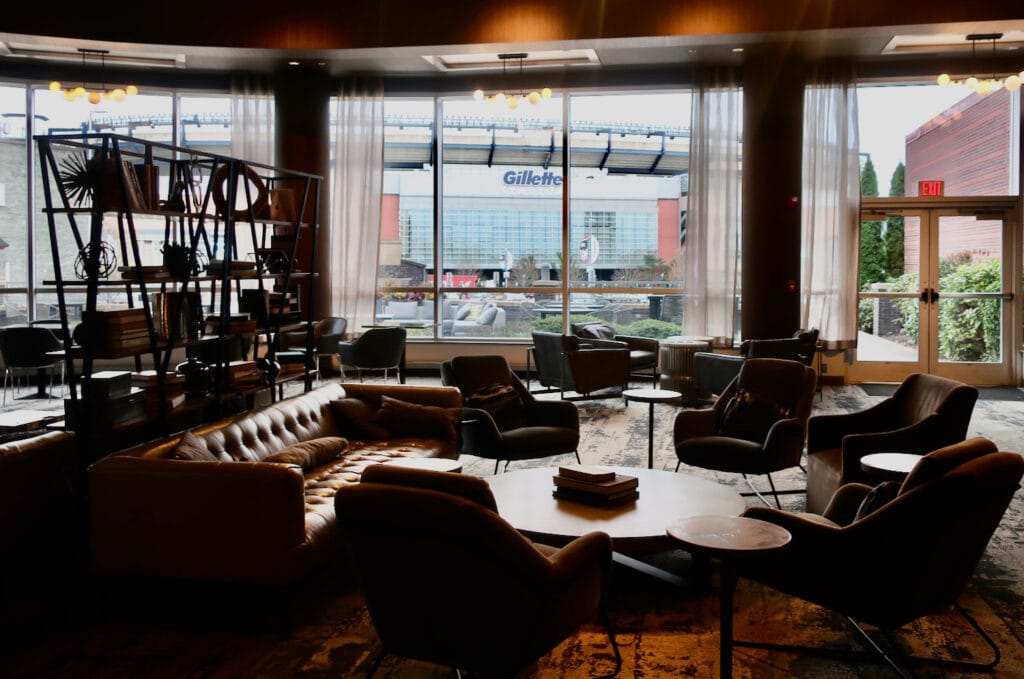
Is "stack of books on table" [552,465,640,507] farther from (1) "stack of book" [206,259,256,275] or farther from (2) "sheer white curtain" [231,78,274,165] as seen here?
(2) "sheer white curtain" [231,78,274,165]

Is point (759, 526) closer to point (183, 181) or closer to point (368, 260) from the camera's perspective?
point (183, 181)

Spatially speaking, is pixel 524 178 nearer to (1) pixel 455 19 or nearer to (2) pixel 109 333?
(1) pixel 455 19

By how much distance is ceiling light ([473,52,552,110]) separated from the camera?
1059cm

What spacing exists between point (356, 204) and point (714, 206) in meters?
4.52

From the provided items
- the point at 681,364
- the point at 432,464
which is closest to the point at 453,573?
the point at 432,464

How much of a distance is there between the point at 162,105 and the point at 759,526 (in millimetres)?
11352

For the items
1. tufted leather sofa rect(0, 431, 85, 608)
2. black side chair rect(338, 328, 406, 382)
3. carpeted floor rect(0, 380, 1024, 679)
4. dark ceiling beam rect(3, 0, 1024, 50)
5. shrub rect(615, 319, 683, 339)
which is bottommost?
carpeted floor rect(0, 380, 1024, 679)

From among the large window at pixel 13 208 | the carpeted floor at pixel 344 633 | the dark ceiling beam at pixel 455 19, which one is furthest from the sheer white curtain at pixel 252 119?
the carpeted floor at pixel 344 633

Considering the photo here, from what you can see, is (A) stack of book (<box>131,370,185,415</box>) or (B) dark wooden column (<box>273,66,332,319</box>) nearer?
(A) stack of book (<box>131,370,185,415</box>)

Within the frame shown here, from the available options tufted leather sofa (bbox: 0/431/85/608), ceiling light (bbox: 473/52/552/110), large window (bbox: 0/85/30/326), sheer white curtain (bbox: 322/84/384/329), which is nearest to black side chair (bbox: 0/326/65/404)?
large window (bbox: 0/85/30/326)

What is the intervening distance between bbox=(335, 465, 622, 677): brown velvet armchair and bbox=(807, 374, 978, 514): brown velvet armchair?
2392 millimetres

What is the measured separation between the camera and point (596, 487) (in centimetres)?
434

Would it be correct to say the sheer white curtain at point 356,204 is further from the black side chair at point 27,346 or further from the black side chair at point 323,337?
Answer: the black side chair at point 27,346

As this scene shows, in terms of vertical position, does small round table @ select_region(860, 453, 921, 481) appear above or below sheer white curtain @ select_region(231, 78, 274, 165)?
below
